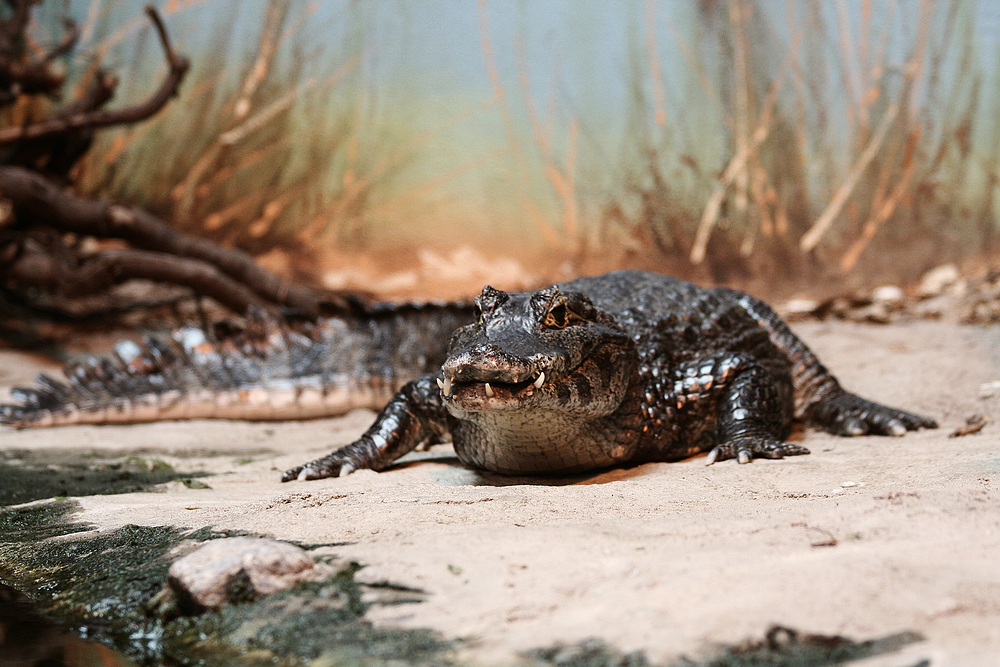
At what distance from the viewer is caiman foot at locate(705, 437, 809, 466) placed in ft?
9.58

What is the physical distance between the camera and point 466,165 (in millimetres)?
9031

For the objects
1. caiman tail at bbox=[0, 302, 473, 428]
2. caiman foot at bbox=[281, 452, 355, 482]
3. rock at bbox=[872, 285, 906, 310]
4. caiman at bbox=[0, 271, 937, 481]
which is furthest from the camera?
rock at bbox=[872, 285, 906, 310]

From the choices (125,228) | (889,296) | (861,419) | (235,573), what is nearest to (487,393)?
(235,573)

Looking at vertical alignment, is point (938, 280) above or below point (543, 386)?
above

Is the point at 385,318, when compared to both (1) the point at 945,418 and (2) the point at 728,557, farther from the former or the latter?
(2) the point at 728,557

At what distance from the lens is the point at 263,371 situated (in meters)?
5.21

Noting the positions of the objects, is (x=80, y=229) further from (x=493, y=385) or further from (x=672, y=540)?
(x=672, y=540)

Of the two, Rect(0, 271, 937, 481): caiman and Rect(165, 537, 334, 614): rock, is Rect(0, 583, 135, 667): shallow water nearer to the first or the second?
Rect(165, 537, 334, 614): rock

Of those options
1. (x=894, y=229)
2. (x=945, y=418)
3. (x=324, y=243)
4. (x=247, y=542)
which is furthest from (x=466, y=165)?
(x=247, y=542)

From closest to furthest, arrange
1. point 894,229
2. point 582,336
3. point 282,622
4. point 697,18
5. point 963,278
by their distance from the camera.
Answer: point 282,622, point 582,336, point 963,278, point 894,229, point 697,18

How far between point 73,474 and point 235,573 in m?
2.23

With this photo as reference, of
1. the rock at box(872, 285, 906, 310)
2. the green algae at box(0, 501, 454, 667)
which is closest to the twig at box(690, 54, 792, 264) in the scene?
the rock at box(872, 285, 906, 310)

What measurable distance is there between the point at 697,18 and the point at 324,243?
198 inches

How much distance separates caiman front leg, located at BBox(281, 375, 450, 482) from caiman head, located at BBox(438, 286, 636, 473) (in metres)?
0.33
